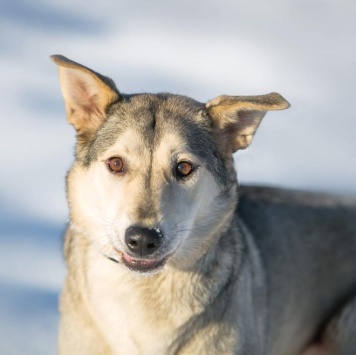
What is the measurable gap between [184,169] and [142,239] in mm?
653

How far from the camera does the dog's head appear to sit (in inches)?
232

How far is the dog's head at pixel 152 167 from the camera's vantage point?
5895 mm

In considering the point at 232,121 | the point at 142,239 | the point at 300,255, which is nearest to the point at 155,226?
the point at 142,239

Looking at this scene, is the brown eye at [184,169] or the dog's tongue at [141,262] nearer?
the dog's tongue at [141,262]

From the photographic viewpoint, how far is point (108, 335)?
647cm

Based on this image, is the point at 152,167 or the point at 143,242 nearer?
the point at 143,242

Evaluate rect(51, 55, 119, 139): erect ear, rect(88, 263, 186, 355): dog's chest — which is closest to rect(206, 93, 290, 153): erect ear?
rect(51, 55, 119, 139): erect ear

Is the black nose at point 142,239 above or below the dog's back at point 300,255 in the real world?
above

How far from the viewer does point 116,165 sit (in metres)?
6.13

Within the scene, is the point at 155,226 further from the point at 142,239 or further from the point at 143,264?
the point at 143,264

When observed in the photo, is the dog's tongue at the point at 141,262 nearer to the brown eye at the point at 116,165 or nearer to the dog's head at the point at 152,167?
the dog's head at the point at 152,167

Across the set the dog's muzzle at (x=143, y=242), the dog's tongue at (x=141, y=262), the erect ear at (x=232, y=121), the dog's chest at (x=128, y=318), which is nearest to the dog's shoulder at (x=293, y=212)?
the erect ear at (x=232, y=121)

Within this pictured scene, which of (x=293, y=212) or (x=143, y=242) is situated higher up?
(x=143, y=242)

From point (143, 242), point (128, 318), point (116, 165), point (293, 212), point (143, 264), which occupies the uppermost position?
point (116, 165)
